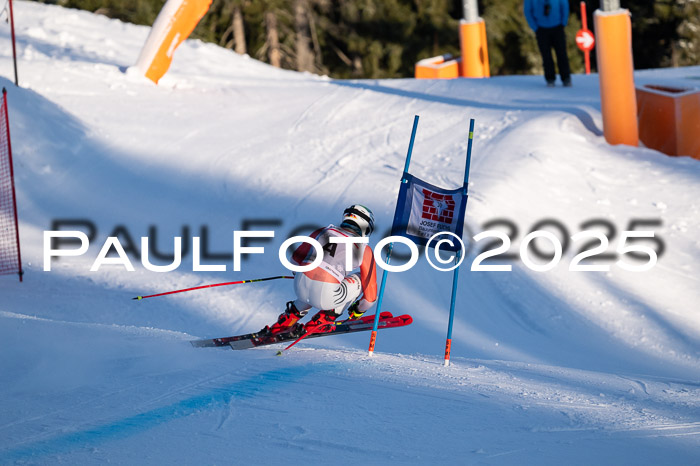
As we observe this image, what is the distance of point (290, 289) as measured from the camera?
9867 millimetres

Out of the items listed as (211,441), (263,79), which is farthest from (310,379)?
(263,79)

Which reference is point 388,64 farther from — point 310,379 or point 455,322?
point 310,379

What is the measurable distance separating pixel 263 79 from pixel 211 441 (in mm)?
14227

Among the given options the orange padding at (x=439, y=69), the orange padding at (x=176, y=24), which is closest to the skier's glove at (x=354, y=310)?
the orange padding at (x=176, y=24)

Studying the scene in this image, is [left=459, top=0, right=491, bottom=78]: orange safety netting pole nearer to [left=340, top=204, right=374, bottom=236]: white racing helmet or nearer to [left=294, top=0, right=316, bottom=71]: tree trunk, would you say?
[left=340, top=204, right=374, bottom=236]: white racing helmet

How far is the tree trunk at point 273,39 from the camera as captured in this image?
1238 inches

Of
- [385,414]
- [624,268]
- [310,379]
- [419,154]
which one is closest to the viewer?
[385,414]

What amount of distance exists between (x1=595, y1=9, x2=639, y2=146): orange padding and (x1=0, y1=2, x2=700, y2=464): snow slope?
0.38 meters

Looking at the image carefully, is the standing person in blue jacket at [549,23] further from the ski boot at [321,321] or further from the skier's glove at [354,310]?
the ski boot at [321,321]

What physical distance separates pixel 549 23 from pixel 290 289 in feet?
24.9

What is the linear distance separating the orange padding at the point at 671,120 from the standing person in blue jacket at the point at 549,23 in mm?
2353

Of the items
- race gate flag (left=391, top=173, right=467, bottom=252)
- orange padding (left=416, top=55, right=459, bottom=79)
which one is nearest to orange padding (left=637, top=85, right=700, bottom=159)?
race gate flag (left=391, top=173, right=467, bottom=252)

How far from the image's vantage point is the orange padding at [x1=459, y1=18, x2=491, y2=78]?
18.6 m

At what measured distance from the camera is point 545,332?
28.8 ft
